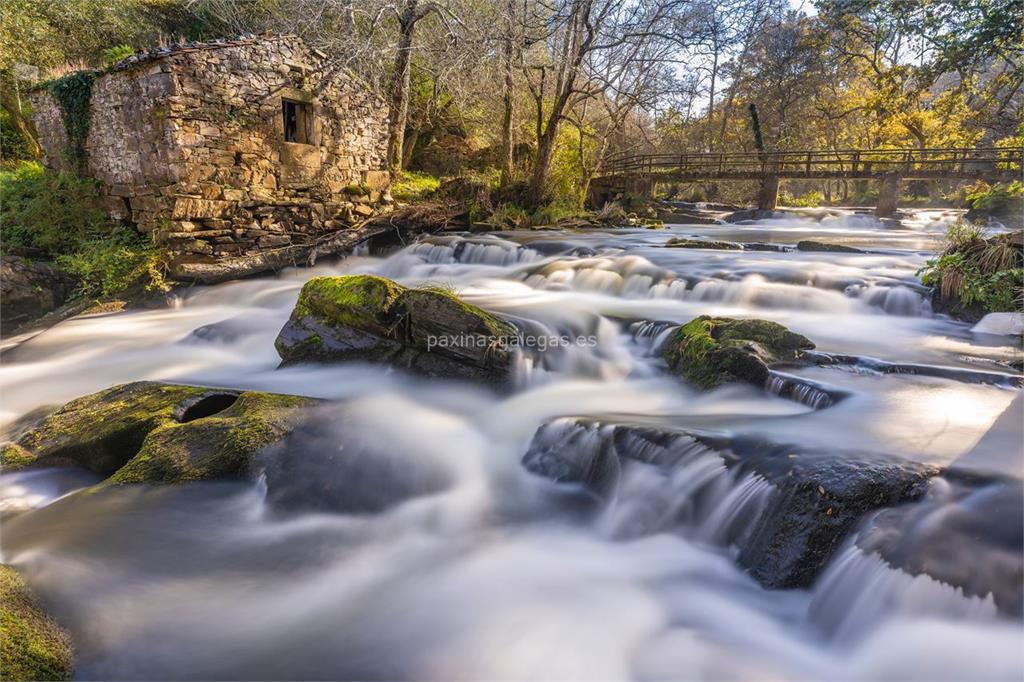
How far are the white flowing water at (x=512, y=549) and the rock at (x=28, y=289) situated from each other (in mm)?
3386

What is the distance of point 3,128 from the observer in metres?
17.8

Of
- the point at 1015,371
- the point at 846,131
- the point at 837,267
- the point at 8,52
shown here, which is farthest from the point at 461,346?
the point at 846,131

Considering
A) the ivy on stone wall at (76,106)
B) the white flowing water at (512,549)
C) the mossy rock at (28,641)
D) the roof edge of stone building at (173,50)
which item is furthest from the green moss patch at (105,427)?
the ivy on stone wall at (76,106)

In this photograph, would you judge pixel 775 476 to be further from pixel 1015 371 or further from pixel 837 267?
pixel 837 267

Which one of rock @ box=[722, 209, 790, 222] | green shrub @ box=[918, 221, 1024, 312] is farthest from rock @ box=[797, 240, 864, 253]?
rock @ box=[722, 209, 790, 222]

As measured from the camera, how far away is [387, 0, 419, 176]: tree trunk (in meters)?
12.9

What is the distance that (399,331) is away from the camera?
547 cm

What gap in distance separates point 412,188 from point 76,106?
273 inches

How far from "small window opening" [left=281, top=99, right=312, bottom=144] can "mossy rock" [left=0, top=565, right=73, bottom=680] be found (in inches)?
398

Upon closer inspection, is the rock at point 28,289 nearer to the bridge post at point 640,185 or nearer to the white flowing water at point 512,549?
the white flowing water at point 512,549

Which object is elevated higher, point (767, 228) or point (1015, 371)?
point (767, 228)

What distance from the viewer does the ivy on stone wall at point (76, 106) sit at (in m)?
10.2

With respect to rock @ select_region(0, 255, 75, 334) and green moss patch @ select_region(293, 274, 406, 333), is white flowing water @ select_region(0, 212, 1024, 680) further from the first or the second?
rock @ select_region(0, 255, 75, 334)

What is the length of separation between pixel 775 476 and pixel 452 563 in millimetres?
1900
